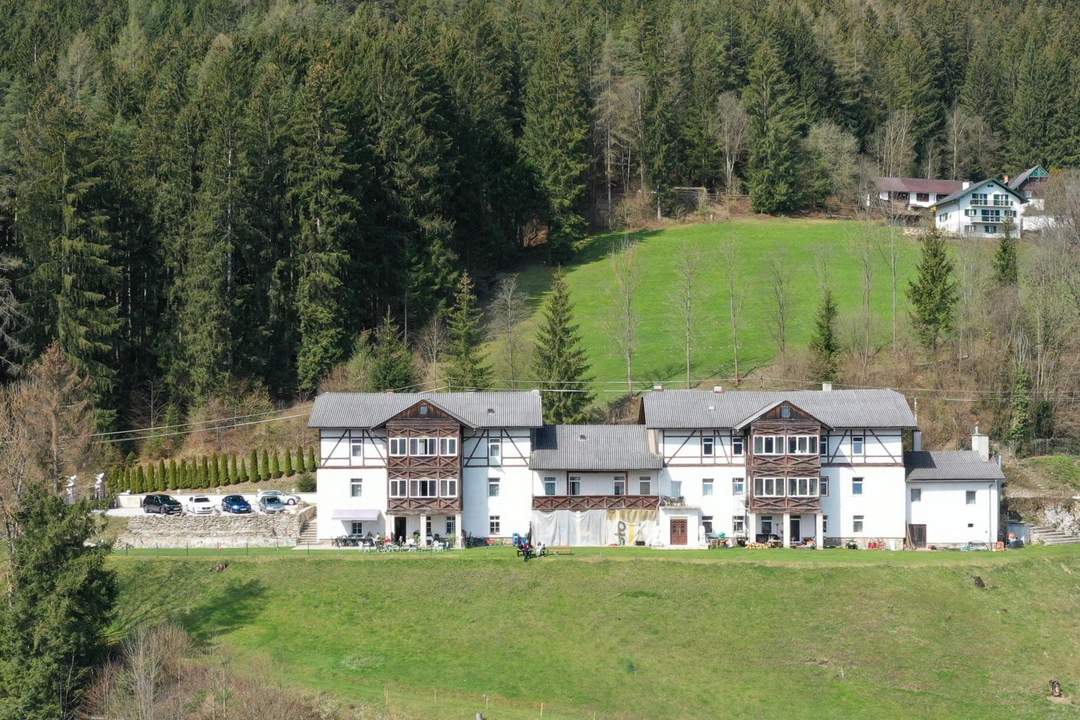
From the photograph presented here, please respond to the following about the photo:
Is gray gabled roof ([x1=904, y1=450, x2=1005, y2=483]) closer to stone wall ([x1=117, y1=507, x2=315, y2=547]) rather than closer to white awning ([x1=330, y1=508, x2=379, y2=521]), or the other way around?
white awning ([x1=330, y1=508, x2=379, y2=521])

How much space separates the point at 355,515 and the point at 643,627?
647 inches

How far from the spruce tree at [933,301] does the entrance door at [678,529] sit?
2330cm

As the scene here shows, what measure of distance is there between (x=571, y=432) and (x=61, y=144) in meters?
32.8

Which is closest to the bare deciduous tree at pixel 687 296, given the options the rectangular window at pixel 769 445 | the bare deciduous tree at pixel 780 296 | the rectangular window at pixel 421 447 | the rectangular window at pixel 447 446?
the bare deciduous tree at pixel 780 296

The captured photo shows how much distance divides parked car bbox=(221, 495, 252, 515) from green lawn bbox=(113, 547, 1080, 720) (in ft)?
16.3

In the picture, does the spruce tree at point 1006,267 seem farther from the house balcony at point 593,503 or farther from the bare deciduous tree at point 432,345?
the bare deciduous tree at point 432,345

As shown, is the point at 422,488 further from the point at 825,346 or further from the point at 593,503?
the point at 825,346

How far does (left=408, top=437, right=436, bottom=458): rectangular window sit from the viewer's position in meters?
59.1

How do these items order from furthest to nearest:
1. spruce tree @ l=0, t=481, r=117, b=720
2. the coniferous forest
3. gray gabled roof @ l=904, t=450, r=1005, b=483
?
the coniferous forest, gray gabled roof @ l=904, t=450, r=1005, b=483, spruce tree @ l=0, t=481, r=117, b=720

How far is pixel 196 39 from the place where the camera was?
99812 millimetres

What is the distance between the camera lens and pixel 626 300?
7900 centimetres

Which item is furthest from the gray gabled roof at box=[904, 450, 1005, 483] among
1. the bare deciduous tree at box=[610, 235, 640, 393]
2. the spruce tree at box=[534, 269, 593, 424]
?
the bare deciduous tree at box=[610, 235, 640, 393]

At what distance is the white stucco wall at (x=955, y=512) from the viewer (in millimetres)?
59188

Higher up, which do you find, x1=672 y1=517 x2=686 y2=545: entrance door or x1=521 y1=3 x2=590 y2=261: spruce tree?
x1=521 y1=3 x2=590 y2=261: spruce tree
